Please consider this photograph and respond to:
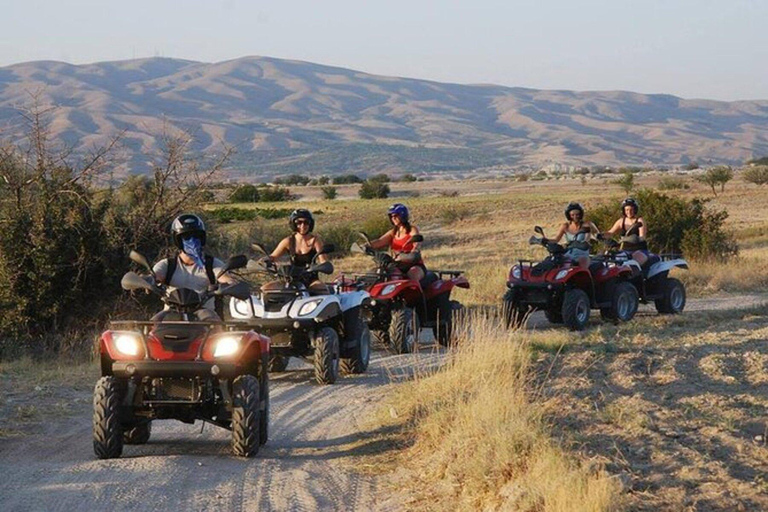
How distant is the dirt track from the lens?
27.4 ft

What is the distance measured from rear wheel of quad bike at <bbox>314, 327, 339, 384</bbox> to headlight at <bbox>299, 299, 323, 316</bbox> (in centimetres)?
25

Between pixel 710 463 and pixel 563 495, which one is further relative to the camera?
pixel 710 463

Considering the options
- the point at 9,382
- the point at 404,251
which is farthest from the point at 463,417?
the point at 404,251

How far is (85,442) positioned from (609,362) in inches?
210

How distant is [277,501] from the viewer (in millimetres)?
8391

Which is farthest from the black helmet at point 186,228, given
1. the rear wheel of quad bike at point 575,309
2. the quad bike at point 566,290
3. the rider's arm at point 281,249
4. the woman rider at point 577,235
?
the woman rider at point 577,235

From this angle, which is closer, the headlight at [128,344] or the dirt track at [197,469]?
the dirt track at [197,469]

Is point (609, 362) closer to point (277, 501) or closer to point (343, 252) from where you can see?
point (277, 501)

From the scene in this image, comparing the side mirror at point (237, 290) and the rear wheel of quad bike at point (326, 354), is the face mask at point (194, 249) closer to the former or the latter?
the side mirror at point (237, 290)

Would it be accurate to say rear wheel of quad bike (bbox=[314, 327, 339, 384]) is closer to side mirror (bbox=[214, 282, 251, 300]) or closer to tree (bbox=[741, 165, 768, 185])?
side mirror (bbox=[214, 282, 251, 300])

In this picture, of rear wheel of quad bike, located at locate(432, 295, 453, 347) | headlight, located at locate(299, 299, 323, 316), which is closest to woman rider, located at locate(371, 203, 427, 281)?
rear wheel of quad bike, located at locate(432, 295, 453, 347)

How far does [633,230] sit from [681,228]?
10.7 metres

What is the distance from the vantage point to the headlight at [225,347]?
9383mm

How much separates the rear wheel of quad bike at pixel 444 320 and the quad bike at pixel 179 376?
7789 millimetres
